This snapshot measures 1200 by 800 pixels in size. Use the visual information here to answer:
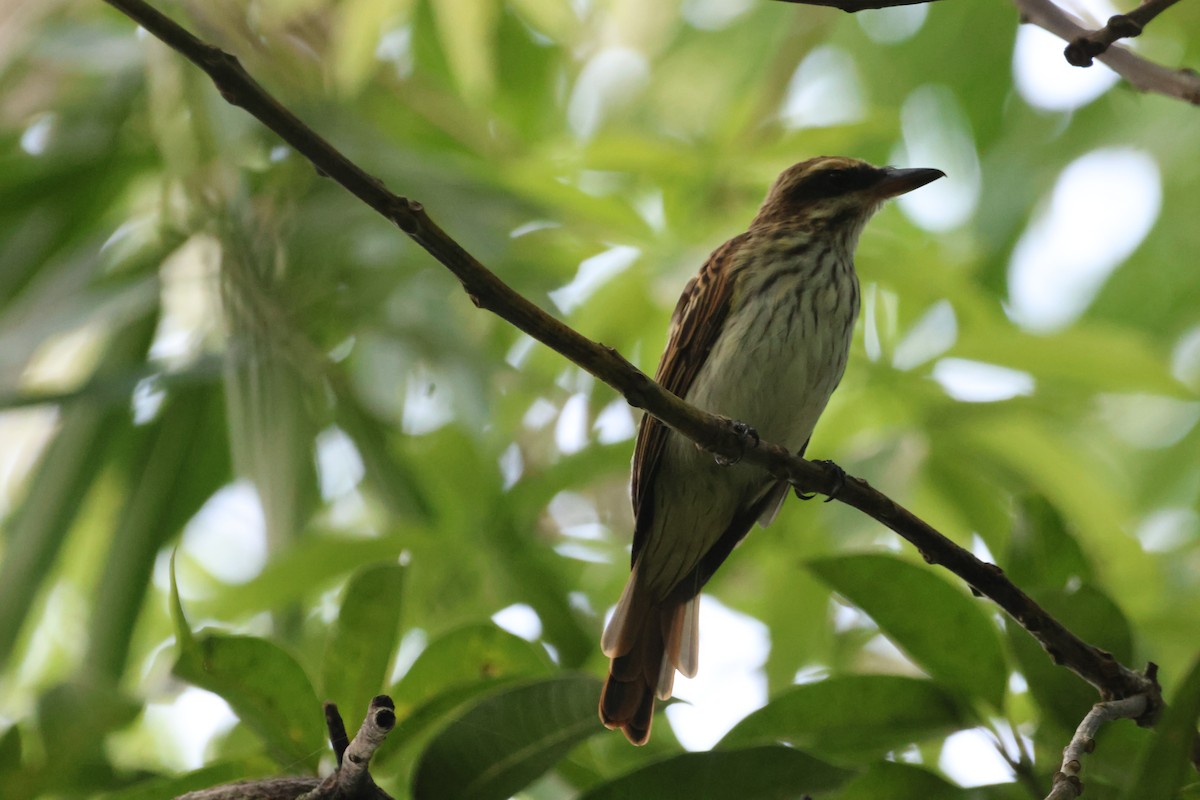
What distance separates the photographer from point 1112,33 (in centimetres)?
213

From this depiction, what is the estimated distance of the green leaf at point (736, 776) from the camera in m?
2.05

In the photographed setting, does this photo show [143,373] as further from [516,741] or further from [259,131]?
[516,741]

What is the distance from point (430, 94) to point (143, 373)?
6.92 ft

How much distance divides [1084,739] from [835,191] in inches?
88.3

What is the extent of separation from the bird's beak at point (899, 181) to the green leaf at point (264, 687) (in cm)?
230

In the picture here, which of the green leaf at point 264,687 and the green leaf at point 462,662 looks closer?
the green leaf at point 264,687

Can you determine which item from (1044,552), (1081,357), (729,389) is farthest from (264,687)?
(1081,357)

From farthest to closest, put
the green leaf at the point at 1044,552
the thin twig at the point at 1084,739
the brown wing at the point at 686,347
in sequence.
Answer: the brown wing at the point at 686,347, the green leaf at the point at 1044,552, the thin twig at the point at 1084,739

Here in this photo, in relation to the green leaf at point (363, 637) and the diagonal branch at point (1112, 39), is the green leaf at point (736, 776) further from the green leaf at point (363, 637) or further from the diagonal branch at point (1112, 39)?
the diagonal branch at point (1112, 39)

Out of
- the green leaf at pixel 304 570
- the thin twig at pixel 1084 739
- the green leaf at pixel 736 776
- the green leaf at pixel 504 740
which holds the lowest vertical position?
the green leaf at pixel 304 570

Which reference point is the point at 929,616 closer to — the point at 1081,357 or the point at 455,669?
the point at 455,669

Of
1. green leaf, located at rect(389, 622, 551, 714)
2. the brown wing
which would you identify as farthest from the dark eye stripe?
green leaf, located at rect(389, 622, 551, 714)

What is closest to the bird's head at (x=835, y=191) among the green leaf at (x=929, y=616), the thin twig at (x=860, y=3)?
the thin twig at (x=860, y=3)

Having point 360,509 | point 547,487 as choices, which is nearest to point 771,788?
point 547,487
